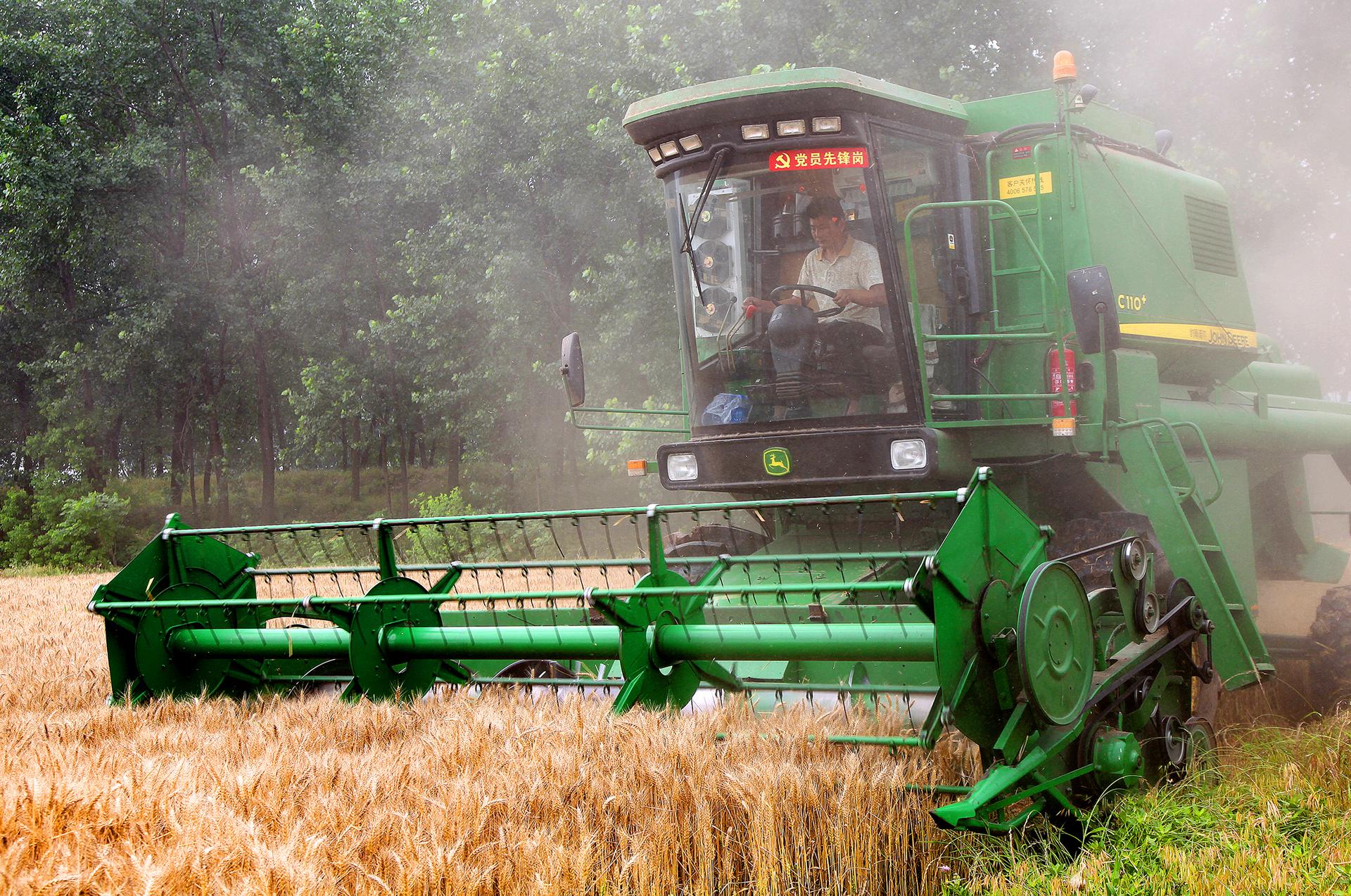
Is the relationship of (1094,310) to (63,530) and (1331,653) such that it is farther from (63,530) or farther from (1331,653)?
(63,530)

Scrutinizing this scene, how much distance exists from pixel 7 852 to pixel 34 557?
70.8 feet

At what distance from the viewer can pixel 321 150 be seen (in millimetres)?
21469

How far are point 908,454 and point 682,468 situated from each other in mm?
1137

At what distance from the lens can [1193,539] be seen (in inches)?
188

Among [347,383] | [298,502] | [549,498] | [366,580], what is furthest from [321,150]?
[366,580]

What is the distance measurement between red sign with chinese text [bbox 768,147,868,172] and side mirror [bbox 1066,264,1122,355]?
1.02m

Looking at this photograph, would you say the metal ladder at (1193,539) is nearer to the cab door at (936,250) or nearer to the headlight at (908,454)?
the cab door at (936,250)

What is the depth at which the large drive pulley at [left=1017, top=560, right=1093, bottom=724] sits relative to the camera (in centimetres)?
317

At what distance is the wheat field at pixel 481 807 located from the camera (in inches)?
99.7

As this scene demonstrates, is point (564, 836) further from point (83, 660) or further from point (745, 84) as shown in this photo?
point (83, 660)

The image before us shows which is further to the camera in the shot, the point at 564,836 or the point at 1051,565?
the point at 1051,565

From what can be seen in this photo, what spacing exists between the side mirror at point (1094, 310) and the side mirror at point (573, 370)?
85.0 inches

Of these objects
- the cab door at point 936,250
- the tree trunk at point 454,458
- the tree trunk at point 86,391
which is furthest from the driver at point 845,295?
the tree trunk at point 86,391

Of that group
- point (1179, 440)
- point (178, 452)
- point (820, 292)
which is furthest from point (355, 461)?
point (1179, 440)
